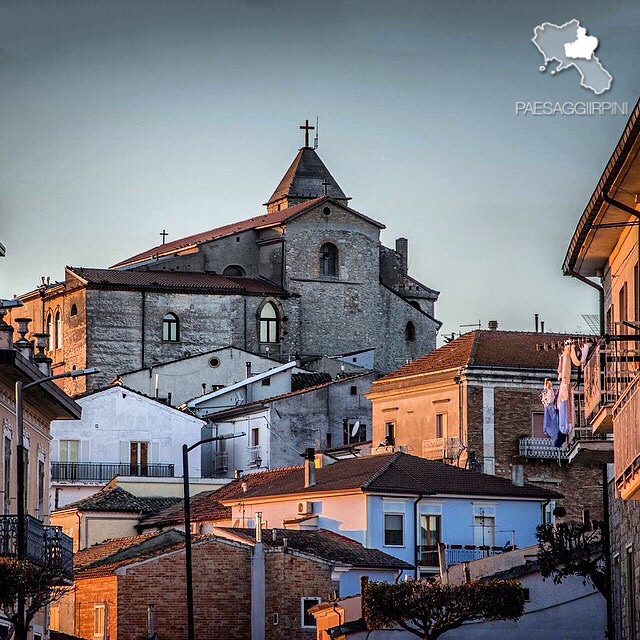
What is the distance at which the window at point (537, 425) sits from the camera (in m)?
74.0

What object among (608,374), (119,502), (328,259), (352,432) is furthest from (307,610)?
(328,259)

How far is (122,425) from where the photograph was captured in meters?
81.9

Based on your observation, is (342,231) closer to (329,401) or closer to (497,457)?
(329,401)

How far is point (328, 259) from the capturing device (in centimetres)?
10375

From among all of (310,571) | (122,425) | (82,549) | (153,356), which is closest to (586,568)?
(310,571)

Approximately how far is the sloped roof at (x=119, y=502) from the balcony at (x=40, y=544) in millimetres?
31503

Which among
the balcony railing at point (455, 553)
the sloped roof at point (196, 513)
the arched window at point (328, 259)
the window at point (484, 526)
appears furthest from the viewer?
the arched window at point (328, 259)

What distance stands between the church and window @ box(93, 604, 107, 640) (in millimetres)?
39955

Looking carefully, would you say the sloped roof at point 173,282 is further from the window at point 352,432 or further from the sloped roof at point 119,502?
the sloped roof at point 119,502

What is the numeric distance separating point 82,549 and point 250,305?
113ft

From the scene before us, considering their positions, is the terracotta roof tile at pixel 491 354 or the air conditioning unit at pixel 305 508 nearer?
the air conditioning unit at pixel 305 508

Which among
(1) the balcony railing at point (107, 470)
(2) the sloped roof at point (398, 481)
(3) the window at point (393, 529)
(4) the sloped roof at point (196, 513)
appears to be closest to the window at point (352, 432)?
(1) the balcony railing at point (107, 470)

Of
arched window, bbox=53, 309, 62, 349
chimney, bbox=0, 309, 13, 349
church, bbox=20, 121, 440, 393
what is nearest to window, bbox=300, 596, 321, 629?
chimney, bbox=0, 309, 13, 349

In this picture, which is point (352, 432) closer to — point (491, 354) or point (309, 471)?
point (491, 354)
